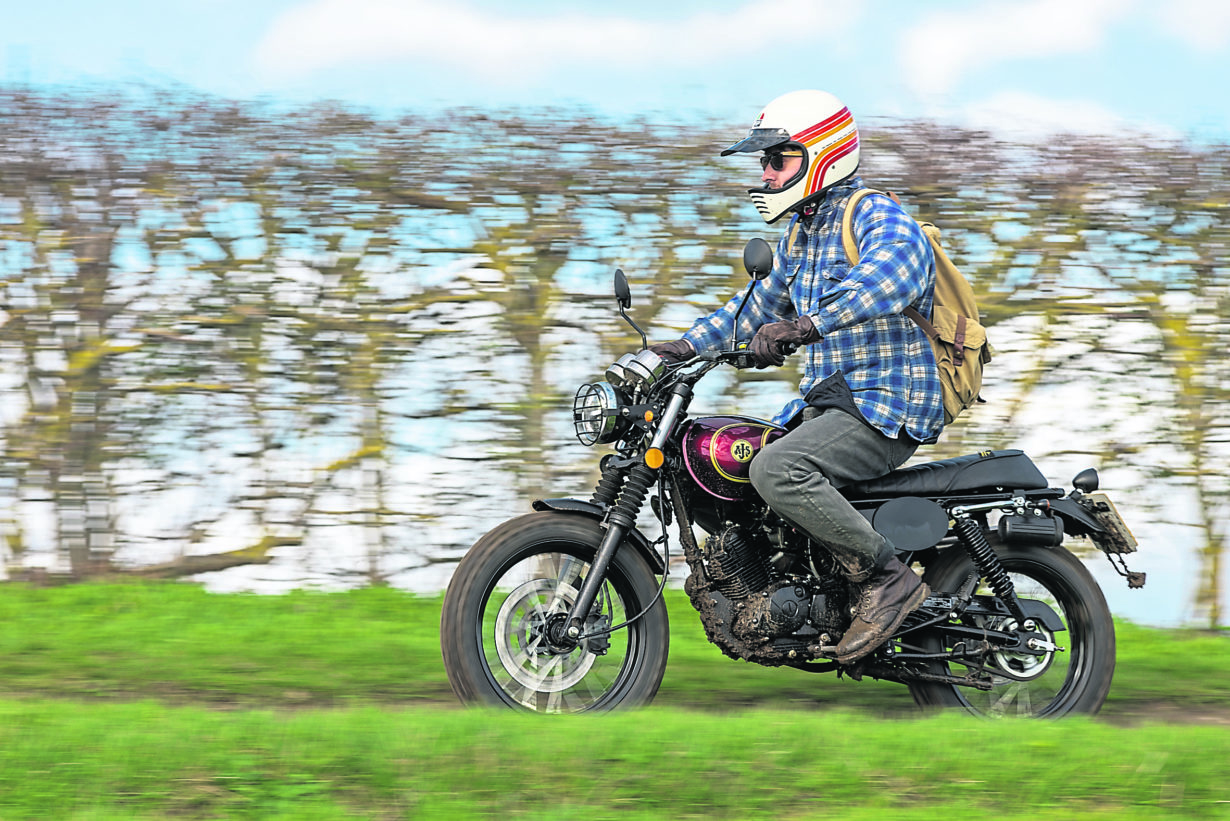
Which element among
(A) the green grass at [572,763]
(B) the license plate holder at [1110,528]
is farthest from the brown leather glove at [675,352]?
(B) the license plate holder at [1110,528]

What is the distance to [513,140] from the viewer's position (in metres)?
6.50

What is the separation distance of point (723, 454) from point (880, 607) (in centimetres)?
75

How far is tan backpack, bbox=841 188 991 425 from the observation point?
4.44 meters

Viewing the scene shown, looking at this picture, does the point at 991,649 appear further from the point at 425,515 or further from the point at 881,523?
the point at 425,515

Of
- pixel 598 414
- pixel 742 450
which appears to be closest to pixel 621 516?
pixel 598 414

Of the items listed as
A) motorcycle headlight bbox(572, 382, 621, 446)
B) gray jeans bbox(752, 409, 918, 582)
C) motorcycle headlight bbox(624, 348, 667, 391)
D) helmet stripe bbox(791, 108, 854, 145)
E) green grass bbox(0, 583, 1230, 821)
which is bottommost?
green grass bbox(0, 583, 1230, 821)

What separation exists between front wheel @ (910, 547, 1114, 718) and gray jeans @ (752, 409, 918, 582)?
1.52 ft

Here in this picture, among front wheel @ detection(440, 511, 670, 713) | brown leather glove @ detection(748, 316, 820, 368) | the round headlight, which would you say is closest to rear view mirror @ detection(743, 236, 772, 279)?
brown leather glove @ detection(748, 316, 820, 368)

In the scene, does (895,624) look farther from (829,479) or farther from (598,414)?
(598,414)

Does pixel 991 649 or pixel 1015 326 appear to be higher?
pixel 1015 326

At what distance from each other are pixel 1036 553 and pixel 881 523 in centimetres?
67

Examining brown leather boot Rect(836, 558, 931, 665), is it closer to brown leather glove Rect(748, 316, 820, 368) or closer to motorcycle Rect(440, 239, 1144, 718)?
motorcycle Rect(440, 239, 1144, 718)

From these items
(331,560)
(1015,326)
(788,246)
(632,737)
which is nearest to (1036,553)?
(788,246)

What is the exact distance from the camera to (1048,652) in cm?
460
